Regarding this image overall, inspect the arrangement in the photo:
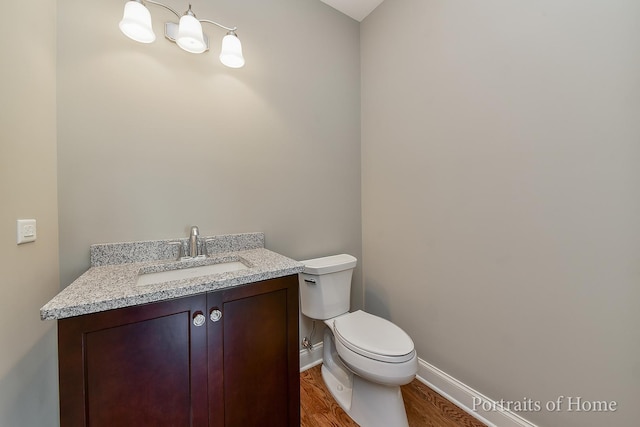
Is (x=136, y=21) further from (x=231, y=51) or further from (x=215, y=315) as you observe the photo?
(x=215, y=315)

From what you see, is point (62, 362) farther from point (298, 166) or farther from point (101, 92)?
point (298, 166)

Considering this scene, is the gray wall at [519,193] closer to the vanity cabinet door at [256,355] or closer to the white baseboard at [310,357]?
the white baseboard at [310,357]

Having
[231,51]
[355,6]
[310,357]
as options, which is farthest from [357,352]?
[355,6]

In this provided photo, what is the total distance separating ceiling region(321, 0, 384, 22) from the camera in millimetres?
1755

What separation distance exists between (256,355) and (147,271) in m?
0.64

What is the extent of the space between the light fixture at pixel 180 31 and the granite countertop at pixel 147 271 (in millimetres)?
952

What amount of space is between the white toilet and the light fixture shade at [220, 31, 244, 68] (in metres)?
1.24

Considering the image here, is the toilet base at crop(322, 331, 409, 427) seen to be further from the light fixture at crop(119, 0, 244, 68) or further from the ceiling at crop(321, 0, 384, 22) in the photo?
the ceiling at crop(321, 0, 384, 22)

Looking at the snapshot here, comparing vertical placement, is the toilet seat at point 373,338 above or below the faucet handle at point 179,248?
below

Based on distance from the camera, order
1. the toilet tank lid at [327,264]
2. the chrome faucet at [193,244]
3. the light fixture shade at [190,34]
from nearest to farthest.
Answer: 1. the light fixture shade at [190,34]
2. the chrome faucet at [193,244]
3. the toilet tank lid at [327,264]

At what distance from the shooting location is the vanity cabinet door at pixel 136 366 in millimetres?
702

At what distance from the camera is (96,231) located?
1.11 m

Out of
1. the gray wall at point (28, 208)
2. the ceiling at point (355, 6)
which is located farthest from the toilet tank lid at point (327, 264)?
the ceiling at point (355, 6)

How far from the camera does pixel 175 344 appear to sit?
2.73 feet
